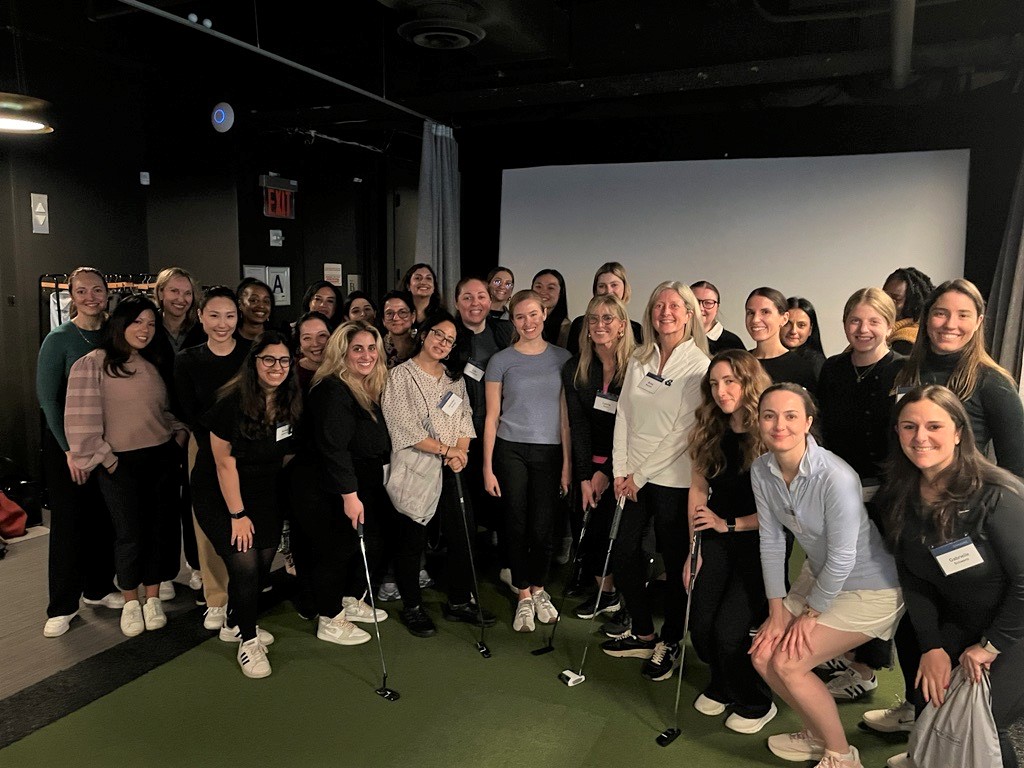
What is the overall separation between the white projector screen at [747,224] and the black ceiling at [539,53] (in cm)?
48

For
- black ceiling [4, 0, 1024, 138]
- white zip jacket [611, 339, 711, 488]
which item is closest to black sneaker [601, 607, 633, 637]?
white zip jacket [611, 339, 711, 488]

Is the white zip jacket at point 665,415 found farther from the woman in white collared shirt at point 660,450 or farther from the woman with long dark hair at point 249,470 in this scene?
the woman with long dark hair at point 249,470

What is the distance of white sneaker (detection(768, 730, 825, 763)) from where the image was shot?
2525mm

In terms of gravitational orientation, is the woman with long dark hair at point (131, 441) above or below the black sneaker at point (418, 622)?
above

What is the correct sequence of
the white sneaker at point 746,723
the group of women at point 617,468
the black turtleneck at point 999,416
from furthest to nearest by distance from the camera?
1. the white sneaker at point 746,723
2. the black turtleneck at point 999,416
3. the group of women at point 617,468

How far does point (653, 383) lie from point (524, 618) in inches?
51.0

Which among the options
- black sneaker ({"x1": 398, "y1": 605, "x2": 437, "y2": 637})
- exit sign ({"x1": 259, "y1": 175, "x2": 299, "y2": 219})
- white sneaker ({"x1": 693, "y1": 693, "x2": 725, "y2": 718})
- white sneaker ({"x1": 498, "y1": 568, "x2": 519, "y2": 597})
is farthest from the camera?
exit sign ({"x1": 259, "y1": 175, "x2": 299, "y2": 219})

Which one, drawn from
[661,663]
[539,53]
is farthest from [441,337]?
[539,53]

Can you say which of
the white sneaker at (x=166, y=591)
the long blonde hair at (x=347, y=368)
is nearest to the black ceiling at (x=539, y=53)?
the long blonde hair at (x=347, y=368)

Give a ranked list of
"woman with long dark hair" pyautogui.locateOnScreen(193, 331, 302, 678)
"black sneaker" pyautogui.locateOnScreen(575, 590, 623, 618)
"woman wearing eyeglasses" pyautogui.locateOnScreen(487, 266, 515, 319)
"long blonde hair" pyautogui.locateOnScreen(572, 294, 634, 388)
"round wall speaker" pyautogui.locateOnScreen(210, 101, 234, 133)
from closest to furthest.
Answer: "woman with long dark hair" pyautogui.locateOnScreen(193, 331, 302, 678) < "long blonde hair" pyautogui.locateOnScreen(572, 294, 634, 388) < "black sneaker" pyautogui.locateOnScreen(575, 590, 623, 618) < "woman wearing eyeglasses" pyautogui.locateOnScreen(487, 266, 515, 319) < "round wall speaker" pyautogui.locateOnScreen(210, 101, 234, 133)

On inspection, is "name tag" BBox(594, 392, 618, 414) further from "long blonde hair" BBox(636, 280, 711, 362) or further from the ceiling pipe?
the ceiling pipe

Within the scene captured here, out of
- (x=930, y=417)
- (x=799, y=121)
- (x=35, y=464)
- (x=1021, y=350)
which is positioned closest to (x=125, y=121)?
(x=35, y=464)

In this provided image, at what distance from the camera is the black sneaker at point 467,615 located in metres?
3.53

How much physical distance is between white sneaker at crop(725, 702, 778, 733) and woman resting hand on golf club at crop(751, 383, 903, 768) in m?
0.21
